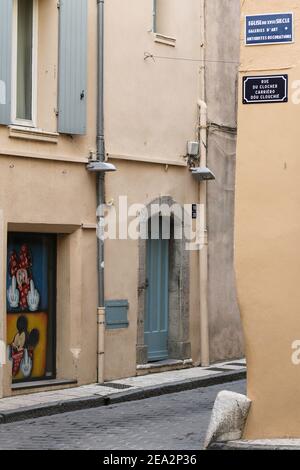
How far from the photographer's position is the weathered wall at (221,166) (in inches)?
691

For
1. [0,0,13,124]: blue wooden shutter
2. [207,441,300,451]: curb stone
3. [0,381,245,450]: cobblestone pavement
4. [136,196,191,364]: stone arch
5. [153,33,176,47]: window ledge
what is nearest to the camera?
[207,441,300,451]: curb stone

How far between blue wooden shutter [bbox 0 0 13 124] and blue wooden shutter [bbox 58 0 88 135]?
1035 mm

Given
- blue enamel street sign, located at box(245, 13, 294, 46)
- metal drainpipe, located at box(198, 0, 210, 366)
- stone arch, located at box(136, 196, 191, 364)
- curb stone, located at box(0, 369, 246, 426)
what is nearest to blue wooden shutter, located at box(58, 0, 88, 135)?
stone arch, located at box(136, 196, 191, 364)

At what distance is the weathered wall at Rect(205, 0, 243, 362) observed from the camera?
17562 millimetres

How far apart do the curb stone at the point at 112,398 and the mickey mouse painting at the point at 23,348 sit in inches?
A: 45.3

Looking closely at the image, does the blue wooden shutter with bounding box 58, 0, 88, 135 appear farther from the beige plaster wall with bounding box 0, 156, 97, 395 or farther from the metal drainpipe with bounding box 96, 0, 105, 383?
the beige plaster wall with bounding box 0, 156, 97, 395

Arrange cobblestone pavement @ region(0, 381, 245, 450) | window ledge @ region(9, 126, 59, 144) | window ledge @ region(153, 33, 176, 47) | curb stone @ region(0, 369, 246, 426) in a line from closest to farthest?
1. cobblestone pavement @ region(0, 381, 245, 450)
2. curb stone @ region(0, 369, 246, 426)
3. window ledge @ region(9, 126, 59, 144)
4. window ledge @ region(153, 33, 176, 47)

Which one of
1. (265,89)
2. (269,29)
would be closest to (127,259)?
(265,89)

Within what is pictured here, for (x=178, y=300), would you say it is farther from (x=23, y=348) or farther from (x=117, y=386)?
(x=23, y=348)

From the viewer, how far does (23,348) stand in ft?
46.1

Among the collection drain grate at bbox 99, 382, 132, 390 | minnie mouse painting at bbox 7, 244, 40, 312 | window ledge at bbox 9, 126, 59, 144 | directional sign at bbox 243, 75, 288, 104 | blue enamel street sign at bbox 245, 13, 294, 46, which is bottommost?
drain grate at bbox 99, 382, 132, 390
